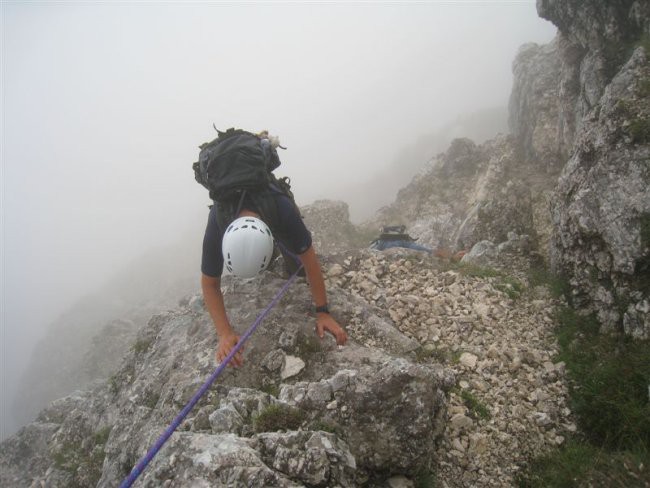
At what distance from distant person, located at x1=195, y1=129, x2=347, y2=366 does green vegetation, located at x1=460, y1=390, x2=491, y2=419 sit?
2138 millimetres

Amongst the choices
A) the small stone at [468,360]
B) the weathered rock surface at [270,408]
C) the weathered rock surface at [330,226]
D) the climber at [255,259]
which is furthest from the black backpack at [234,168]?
the weathered rock surface at [330,226]

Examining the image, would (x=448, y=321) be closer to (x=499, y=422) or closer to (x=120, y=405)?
(x=499, y=422)

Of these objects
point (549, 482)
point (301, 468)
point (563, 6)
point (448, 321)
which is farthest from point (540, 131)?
point (301, 468)

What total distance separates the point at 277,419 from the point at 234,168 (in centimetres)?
377

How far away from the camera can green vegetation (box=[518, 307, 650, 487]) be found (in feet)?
13.0

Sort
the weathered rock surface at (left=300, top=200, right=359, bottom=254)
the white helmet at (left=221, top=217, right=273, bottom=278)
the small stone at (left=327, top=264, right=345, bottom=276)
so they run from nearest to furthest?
the white helmet at (left=221, top=217, right=273, bottom=278)
the small stone at (left=327, top=264, right=345, bottom=276)
the weathered rock surface at (left=300, top=200, right=359, bottom=254)

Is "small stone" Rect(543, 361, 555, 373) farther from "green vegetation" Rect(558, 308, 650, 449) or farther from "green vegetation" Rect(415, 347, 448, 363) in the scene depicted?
"green vegetation" Rect(415, 347, 448, 363)

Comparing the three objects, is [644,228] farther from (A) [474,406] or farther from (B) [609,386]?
(A) [474,406]

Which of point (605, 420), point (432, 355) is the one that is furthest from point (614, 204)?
point (432, 355)

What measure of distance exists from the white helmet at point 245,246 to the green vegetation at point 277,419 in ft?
6.42

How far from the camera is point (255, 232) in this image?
5.33m

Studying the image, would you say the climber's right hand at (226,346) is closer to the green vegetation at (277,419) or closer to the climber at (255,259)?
the climber at (255,259)

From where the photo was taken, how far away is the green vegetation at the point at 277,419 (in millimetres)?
4535

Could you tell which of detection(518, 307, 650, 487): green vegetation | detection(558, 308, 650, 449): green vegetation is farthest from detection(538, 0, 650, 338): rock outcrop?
detection(518, 307, 650, 487): green vegetation
